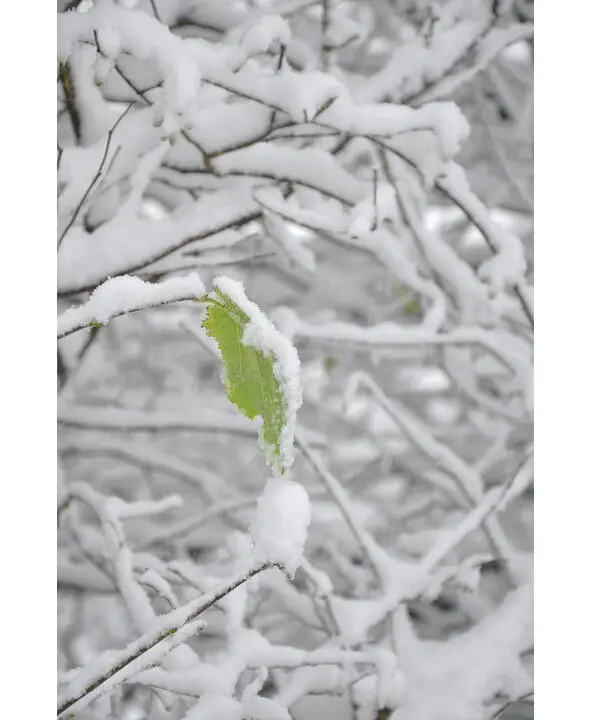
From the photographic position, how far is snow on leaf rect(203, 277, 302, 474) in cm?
27

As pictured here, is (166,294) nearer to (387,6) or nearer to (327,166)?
(327,166)

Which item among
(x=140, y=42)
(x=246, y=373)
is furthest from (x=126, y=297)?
(x=140, y=42)

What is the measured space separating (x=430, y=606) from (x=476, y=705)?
30 centimetres

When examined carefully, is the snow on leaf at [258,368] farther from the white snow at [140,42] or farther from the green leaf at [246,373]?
the white snow at [140,42]

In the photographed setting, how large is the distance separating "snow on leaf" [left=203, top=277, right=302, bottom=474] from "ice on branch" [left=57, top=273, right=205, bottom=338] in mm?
12

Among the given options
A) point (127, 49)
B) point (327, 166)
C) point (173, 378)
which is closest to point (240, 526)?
point (173, 378)

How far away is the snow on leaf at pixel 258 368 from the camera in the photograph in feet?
0.88

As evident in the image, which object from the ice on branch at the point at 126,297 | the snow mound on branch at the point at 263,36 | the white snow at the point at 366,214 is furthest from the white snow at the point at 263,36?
the ice on branch at the point at 126,297

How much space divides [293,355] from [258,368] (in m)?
0.02

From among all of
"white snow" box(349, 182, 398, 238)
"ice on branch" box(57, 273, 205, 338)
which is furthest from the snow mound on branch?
"ice on branch" box(57, 273, 205, 338)

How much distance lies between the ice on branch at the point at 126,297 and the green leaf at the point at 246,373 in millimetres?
11

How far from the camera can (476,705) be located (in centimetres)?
64

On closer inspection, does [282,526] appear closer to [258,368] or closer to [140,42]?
[258,368]

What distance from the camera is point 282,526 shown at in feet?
0.92
